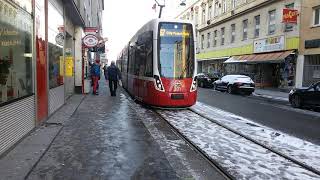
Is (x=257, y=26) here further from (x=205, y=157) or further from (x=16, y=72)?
(x=16, y=72)

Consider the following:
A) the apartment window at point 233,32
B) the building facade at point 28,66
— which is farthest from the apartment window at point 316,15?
the building facade at point 28,66

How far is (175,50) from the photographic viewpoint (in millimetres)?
14984

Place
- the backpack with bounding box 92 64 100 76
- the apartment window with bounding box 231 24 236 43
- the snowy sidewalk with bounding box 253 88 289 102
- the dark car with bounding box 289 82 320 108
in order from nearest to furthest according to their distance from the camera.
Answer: the dark car with bounding box 289 82 320 108, the backpack with bounding box 92 64 100 76, the snowy sidewalk with bounding box 253 88 289 102, the apartment window with bounding box 231 24 236 43

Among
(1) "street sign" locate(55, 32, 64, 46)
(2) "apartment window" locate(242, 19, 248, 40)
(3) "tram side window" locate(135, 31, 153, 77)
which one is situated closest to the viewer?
(1) "street sign" locate(55, 32, 64, 46)

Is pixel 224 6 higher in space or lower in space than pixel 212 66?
higher

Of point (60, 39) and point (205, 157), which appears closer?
point (205, 157)

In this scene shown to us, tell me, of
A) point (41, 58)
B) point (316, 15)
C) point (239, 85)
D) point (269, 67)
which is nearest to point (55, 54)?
point (41, 58)

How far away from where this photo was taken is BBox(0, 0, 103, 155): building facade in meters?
7.32

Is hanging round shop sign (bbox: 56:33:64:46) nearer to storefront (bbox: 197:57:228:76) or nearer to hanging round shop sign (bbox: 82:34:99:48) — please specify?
hanging round shop sign (bbox: 82:34:99:48)

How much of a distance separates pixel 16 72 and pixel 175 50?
7748 mm

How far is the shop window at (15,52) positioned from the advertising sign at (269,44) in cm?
2497

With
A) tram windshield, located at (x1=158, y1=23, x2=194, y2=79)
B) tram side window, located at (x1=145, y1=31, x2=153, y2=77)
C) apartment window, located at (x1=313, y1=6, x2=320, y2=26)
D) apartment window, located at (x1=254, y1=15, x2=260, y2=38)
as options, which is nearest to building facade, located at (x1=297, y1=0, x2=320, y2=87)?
apartment window, located at (x1=313, y1=6, x2=320, y2=26)

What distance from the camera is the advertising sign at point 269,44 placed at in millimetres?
31453

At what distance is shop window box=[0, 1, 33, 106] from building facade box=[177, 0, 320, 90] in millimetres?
22474
